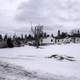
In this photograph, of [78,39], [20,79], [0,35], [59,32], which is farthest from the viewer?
[59,32]

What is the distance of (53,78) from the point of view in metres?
8.04

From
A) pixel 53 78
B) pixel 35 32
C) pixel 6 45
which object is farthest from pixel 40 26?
pixel 53 78

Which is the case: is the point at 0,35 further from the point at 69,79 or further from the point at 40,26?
the point at 69,79

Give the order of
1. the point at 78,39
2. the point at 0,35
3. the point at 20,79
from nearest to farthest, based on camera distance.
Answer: the point at 20,79 < the point at 78,39 < the point at 0,35

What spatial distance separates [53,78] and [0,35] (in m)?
117

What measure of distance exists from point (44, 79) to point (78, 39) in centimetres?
9687

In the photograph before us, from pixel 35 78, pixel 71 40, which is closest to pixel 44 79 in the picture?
pixel 35 78

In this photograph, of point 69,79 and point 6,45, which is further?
point 6,45

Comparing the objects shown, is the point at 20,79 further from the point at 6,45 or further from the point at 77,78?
the point at 6,45

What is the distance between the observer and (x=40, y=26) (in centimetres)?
6556

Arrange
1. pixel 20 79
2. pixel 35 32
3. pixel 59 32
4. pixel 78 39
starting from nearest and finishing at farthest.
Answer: pixel 20 79 → pixel 35 32 → pixel 78 39 → pixel 59 32

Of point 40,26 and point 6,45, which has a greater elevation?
point 40,26

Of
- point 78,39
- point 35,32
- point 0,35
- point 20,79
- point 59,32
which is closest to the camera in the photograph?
point 20,79

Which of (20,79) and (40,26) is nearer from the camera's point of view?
(20,79)
